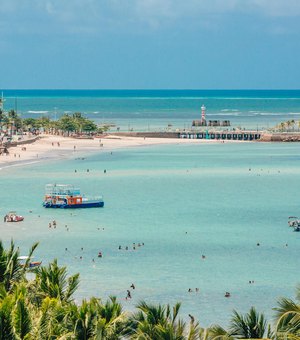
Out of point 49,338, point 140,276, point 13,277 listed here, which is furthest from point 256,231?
point 49,338

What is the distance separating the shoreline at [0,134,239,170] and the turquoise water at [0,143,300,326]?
24.1 feet

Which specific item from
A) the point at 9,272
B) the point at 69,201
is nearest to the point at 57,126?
the point at 69,201

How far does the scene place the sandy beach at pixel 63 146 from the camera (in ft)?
460

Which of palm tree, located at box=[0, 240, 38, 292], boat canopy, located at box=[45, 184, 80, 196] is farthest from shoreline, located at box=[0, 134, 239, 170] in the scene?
palm tree, located at box=[0, 240, 38, 292]

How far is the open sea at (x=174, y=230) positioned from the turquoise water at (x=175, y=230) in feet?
0.24

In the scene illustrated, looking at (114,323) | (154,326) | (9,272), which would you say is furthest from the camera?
(9,272)

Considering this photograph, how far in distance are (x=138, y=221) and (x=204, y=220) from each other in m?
5.31

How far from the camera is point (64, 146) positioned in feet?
552

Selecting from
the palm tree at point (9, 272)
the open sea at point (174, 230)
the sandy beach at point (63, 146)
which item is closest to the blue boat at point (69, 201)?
the open sea at point (174, 230)

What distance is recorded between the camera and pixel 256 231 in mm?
71688

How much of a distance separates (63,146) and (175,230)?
320 ft

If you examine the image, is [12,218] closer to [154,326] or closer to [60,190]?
[60,190]

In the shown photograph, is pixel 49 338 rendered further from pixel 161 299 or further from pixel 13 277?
pixel 161 299

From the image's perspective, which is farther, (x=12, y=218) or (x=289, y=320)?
(x=12, y=218)
